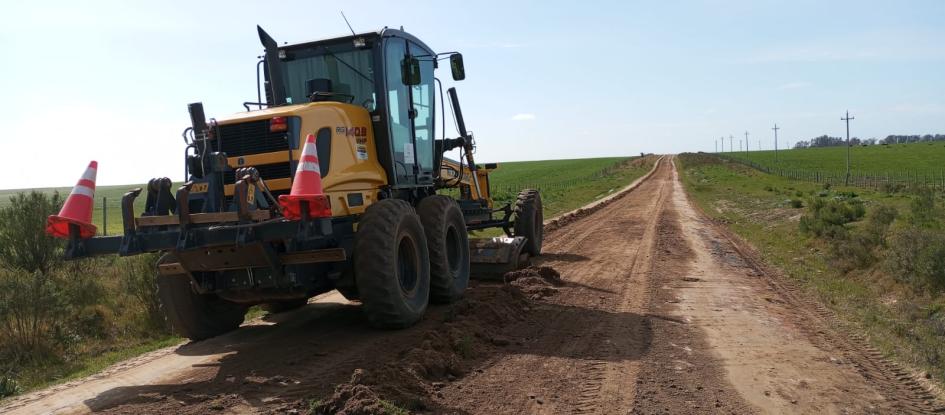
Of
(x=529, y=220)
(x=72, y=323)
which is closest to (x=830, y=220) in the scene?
(x=529, y=220)

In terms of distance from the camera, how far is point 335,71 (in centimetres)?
844

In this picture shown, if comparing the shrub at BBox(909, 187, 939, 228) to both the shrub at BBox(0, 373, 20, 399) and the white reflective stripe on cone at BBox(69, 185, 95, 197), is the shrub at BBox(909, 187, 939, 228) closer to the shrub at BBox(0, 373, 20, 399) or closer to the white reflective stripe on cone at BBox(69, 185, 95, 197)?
the white reflective stripe on cone at BBox(69, 185, 95, 197)

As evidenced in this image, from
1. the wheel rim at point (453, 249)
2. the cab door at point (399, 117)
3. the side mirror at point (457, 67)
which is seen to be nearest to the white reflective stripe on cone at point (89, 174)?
the cab door at point (399, 117)

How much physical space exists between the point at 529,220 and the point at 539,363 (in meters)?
7.90

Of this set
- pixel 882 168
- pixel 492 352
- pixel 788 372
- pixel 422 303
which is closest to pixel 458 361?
pixel 492 352

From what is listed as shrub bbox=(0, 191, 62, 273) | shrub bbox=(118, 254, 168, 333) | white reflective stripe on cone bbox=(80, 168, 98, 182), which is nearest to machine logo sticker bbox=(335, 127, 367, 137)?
white reflective stripe on cone bbox=(80, 168, 98, 182)

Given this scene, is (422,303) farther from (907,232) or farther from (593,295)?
(907,232)

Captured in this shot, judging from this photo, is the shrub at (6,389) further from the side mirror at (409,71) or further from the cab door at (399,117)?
the side mirror at (409,71)

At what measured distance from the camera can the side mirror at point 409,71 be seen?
28.4 ft

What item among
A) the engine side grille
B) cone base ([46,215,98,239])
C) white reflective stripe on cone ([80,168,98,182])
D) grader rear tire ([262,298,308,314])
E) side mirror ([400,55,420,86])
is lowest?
grader rear tire ([262,298,308,314])

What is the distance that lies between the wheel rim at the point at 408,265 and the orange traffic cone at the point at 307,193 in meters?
1.59

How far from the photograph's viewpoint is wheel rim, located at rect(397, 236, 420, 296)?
298 inches

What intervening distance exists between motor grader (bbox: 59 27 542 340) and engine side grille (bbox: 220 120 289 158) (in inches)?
0.5

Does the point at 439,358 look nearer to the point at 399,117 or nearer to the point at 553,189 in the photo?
the point at 399,117
